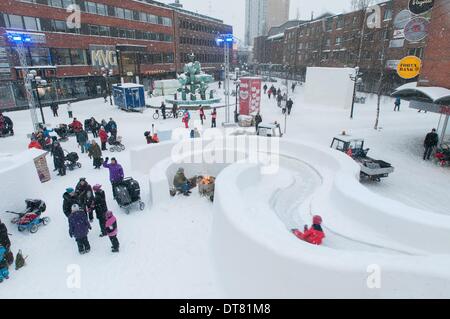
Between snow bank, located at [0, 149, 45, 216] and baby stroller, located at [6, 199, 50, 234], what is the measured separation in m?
0.43

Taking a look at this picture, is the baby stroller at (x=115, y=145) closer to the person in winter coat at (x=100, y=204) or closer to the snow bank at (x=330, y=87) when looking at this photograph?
the person in winter coat at (x=100, y=204)

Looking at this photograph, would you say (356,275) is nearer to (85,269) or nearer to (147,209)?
(85,269)

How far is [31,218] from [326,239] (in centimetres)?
775

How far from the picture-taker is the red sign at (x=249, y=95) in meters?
22.2

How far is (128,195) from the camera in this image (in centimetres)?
857

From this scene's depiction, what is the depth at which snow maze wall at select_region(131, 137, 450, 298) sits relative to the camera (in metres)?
4.32

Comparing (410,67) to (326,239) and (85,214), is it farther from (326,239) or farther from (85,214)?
(85,214)

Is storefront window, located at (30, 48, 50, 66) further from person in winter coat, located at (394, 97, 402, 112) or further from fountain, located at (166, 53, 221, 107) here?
person in winter coat, located at (394, 97, 402, 112)

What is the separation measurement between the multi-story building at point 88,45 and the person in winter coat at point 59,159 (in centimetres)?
2087

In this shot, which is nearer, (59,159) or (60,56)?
(59,159)

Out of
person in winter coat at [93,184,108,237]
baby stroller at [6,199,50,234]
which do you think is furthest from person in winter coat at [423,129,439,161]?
baby stroller at [6,199,50,234]

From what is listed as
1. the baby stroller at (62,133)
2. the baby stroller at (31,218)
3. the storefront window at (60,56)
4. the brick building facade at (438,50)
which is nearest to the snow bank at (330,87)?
the brick building facade at (438,50)

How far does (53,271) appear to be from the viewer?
6.33 meters

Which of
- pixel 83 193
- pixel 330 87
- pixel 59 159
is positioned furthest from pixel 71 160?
pixel 330 87
